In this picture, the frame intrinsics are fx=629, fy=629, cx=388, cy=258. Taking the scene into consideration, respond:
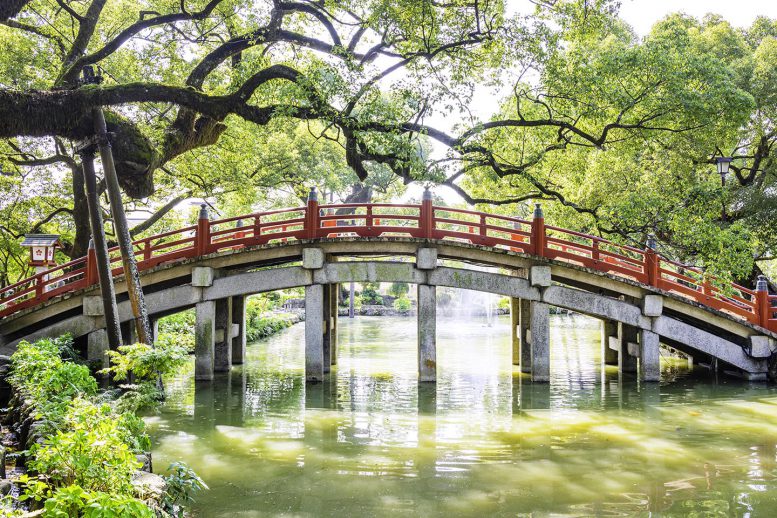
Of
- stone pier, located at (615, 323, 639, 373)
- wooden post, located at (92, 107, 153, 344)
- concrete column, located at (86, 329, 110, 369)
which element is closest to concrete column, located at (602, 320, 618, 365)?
stone pier, located at (615, 323, 639, 373)

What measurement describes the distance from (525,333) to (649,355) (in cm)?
341

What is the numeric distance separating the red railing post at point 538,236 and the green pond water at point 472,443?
3.32 m

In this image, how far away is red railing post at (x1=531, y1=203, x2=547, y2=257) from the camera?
1543 centimetres

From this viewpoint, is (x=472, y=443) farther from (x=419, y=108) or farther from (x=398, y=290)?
(x=398, y=290)

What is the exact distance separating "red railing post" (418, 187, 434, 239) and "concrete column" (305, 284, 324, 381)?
2.93m

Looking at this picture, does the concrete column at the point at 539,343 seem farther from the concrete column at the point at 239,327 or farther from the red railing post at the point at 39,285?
the red railing post at the point at 39,285

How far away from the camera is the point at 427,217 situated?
1552cm

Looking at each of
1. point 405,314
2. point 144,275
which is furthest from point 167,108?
point 405,314

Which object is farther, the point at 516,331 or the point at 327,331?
the point at 516,331

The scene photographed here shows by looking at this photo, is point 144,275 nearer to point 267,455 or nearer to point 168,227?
point 267,455

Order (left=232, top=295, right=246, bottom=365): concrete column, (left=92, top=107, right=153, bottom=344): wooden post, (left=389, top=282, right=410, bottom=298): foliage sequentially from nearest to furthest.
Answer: (left=92, top=107, right=153, bottom=344): wooden post
(left=232, top=295, right=246, bottom=365): concrete column
(left=389, top=282, right=410, bottom=298): foliage

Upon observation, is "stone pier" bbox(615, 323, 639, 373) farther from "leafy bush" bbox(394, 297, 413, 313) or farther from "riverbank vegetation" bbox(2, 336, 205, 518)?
"leafy bush" bbox(394, 297, 413, 313)

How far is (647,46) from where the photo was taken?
15.3 m

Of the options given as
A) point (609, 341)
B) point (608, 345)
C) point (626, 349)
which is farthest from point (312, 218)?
point (608, 345)
